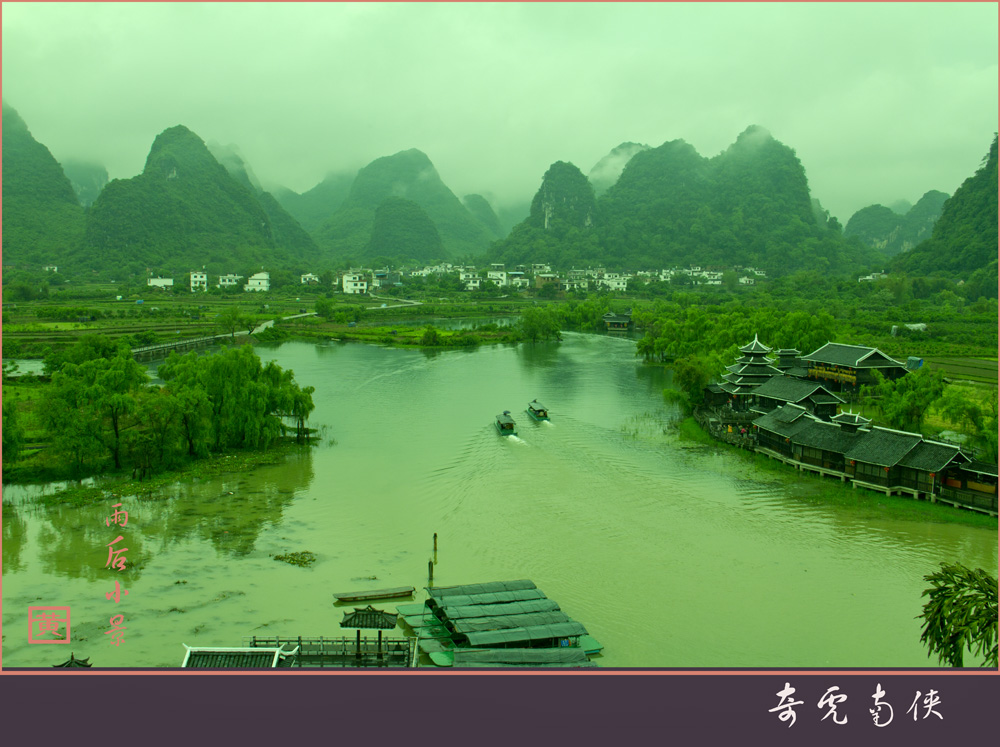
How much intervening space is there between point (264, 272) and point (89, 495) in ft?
150

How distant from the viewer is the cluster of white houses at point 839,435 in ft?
36.6

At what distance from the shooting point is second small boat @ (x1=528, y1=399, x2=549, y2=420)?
56.6 feet

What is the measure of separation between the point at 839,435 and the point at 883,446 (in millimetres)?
913

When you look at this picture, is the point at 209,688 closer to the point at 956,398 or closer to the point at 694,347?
the point at 956,398

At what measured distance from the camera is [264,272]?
54562 mm

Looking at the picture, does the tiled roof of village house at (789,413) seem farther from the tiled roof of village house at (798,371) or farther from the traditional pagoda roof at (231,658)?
the traditional pagoda roof at (231,658)

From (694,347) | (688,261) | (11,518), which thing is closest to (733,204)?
(688,261)

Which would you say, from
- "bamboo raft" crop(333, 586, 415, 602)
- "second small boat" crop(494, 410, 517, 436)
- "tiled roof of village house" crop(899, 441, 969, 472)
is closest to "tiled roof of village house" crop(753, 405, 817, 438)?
"tiled roof of village house" crop(899, 441, 969, 472)

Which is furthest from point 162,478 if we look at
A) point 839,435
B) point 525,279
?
point 525,279

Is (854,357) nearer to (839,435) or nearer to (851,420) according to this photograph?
(851,420)

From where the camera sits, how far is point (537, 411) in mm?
17359

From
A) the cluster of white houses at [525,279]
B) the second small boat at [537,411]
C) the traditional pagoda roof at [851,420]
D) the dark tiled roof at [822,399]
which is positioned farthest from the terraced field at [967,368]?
the cluster of white houses at [525,279]

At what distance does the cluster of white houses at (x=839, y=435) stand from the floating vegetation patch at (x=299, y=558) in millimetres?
9119

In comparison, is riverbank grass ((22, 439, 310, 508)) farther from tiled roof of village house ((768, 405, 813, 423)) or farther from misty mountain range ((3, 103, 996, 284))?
misty mountain range ((3, 103, 996, 284))
